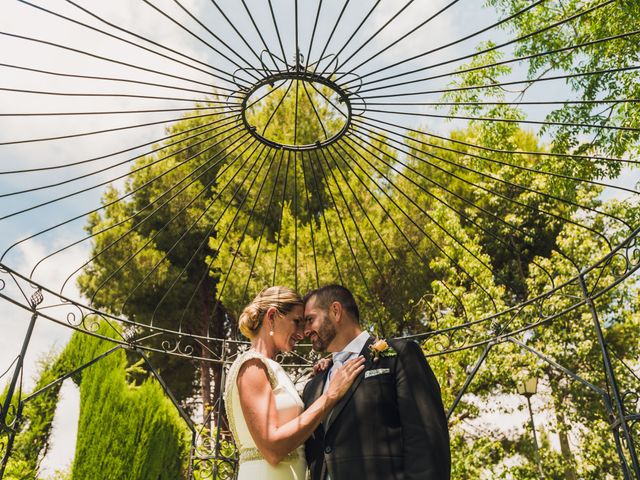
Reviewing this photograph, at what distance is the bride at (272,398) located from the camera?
221cm

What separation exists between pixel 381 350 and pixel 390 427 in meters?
0.32

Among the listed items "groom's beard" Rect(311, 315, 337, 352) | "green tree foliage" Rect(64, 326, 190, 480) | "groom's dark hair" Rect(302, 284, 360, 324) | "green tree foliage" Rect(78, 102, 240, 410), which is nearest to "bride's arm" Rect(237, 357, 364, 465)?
"groom's beard" Rect(311, 315, 337, 352)

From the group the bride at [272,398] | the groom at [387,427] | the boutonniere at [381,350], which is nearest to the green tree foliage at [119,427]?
the bride at [272,398]

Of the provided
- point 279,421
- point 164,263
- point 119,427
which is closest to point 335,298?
point 279,421

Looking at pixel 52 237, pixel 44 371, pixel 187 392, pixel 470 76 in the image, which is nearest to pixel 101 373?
pixel 44 371

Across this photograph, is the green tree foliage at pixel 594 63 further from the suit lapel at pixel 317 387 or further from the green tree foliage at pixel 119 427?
the green tree foliage at pixel 119 427

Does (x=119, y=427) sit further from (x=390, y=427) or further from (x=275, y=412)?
(x=390, y=427)

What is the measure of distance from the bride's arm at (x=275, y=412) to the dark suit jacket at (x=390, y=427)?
0.06 m

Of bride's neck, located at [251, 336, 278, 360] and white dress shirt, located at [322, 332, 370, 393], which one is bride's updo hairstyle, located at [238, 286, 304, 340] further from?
white dress shirt, located at [322, 332, 370, 393]

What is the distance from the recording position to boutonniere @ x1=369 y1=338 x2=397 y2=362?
2.27 meters

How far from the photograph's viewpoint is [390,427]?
2.13 meters

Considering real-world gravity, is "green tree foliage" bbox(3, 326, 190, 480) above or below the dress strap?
above

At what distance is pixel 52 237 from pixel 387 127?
2269 millimetres

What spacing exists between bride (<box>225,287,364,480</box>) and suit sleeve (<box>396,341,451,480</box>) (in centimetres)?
21
